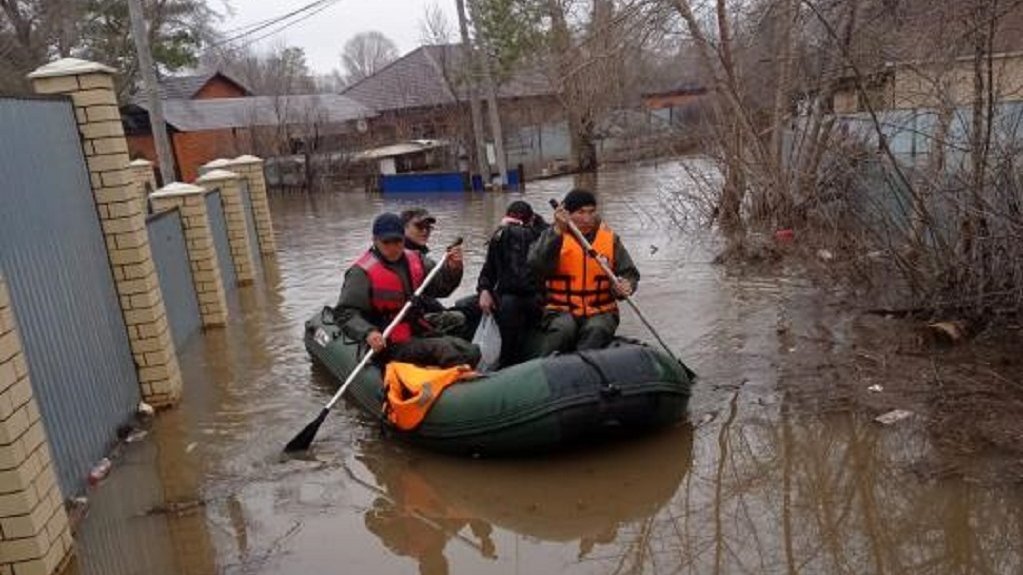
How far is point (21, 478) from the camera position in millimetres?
3766

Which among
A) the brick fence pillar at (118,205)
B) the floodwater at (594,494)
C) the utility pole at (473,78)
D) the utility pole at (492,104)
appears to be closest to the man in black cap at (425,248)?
the floodwater at (594,494)

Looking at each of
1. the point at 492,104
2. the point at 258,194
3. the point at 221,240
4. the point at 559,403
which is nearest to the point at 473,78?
the point at 492,104

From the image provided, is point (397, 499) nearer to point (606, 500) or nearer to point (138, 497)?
point (606, 500)

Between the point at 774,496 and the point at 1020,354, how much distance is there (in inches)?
99.0

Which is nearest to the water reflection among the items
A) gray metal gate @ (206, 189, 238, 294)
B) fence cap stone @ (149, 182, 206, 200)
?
fence cap stone @ (149, 182, 206, 200)

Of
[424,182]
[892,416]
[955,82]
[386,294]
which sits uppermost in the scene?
[955,82]

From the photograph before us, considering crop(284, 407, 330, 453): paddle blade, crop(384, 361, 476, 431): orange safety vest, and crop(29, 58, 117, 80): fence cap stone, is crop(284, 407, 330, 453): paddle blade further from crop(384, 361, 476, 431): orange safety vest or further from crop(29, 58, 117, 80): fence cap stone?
crop(29, 58, 117, 80): fence cap stone

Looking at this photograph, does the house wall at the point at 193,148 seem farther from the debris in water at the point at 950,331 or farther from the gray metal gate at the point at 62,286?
the debris in water at the point at 950,331

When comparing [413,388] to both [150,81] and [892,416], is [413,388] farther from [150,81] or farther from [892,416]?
[150,81]

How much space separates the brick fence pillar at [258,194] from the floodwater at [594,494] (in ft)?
22.4

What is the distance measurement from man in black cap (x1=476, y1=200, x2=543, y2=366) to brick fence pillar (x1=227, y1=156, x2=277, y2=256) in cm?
810

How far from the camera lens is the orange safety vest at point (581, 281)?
235 inches

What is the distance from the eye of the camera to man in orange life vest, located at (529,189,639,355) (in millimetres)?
5871

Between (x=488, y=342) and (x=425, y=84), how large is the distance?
105ft
